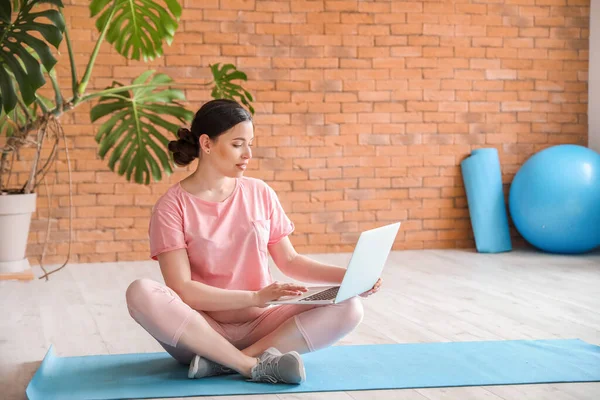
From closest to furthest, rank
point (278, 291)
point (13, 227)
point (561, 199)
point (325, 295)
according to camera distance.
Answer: point (278, 291) < point (325, 295) < point (13, 227) < point (561, 199)

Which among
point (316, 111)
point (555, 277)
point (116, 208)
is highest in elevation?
point (316, 111)

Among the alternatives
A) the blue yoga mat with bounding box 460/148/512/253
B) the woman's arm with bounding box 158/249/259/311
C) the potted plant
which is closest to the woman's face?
the woman's arm with bounding box 158/249/259/311

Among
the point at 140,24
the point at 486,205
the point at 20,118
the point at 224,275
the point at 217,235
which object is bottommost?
the point at 486,205

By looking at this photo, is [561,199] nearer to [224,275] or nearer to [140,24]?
[140,24]

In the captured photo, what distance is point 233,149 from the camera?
2500 millimetres

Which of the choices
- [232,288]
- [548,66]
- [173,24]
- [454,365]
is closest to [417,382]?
[454,365]

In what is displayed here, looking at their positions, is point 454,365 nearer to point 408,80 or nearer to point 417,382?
point 417,382

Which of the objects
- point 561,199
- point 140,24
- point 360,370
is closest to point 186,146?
point 360,370

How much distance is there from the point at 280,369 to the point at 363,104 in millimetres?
3397

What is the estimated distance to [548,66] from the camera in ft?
19.2

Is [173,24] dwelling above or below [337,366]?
above

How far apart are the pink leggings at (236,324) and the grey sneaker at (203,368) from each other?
67 mm

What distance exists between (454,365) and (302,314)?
0.52 metres

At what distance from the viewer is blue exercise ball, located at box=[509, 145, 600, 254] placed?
517cm
